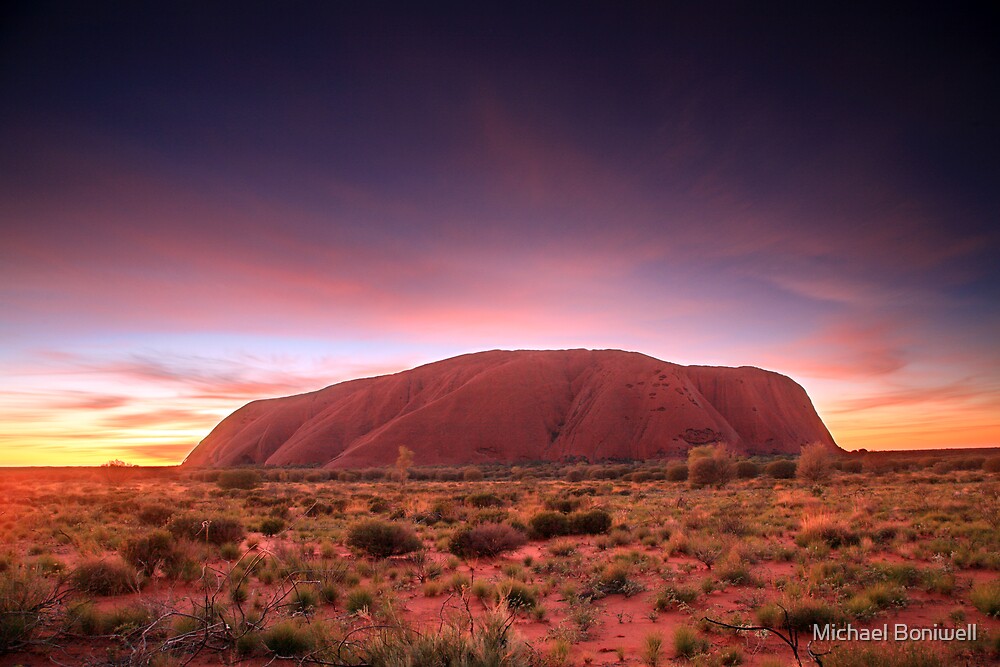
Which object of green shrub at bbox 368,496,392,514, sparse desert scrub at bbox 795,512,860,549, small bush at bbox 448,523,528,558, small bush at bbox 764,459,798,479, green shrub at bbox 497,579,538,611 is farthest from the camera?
small bush at bbox 764,459,798,479

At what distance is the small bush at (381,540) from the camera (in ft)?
39.1

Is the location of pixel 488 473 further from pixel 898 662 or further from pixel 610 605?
pixel 898 662

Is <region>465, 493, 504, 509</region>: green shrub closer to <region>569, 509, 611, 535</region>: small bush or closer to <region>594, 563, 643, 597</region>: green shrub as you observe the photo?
<region>569, 509, 611, 535</region>: small bush

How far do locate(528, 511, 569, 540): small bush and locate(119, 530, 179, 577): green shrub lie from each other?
8.72 metres

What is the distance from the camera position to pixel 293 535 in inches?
571

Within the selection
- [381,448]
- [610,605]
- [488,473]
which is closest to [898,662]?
[610,605]

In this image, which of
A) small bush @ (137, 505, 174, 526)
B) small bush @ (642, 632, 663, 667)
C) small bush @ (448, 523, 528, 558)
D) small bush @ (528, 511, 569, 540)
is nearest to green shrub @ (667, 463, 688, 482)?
small bush @ (528, 511, 569, 540)

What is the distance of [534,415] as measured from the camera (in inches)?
2881

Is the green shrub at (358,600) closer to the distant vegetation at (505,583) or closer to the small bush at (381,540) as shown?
the distant vegetation at (505,583)

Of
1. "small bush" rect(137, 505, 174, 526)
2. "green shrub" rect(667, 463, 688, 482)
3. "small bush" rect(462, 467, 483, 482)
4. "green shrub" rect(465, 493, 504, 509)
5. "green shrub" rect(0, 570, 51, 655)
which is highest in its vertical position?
"green shrub" rect(0, 570, 51, 655)

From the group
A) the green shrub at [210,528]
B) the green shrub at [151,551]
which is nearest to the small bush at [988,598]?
the green shrub at [151,551]

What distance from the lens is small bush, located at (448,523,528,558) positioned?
38.6 ft

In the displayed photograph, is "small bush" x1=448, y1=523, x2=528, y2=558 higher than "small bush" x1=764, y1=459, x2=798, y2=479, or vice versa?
"small bush" x1=448, y1=523, x2=528, y2=558

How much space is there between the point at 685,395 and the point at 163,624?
7357 cm
